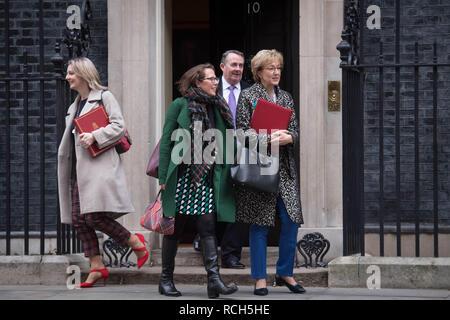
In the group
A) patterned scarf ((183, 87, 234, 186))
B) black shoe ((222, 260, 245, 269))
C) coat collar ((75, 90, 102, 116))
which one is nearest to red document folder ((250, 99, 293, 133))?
patterned scarf ((183, 87, 234, 186))

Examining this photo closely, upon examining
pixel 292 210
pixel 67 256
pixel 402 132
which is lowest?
pixel 67 256

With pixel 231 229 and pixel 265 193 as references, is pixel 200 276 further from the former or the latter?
pixel 265 193

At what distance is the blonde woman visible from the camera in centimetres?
693

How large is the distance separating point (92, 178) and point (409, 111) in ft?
10.8

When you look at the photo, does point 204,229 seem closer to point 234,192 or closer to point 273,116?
point 234,192

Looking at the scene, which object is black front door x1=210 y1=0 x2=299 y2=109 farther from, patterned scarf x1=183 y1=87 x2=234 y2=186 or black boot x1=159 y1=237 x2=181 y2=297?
black boot x1=159 y1=237 x2=181 y2=297

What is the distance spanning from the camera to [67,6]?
866 centimetres

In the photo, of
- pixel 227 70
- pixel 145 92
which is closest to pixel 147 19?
pixel 145 92

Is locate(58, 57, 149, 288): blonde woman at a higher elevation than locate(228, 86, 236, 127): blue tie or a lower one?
lower

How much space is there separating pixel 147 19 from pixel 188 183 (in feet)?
8.22

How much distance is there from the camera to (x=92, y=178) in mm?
6941

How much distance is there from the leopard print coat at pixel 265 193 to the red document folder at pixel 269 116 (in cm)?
7

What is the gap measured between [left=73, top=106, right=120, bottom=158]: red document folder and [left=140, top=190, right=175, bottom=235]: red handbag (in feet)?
2.44

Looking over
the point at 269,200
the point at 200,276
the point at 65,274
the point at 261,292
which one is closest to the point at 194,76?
the point at 269,200
